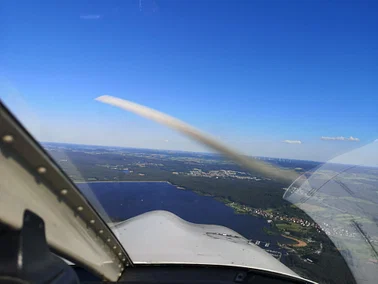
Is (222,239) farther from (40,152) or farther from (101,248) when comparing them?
(40,152)

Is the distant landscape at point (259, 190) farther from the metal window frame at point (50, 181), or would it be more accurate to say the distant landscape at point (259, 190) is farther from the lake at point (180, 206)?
the metal window frame at point (50, 181)

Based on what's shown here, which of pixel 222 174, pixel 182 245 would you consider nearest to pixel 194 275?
pixel 182 245

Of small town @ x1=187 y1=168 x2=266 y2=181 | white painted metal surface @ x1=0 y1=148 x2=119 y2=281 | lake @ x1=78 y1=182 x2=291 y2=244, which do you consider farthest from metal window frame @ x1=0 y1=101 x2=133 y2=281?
small town @ x1=187 y1=168 x2=266 y2=181

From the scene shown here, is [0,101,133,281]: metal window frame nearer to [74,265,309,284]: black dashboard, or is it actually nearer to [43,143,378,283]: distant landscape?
[74,265,309,284]: black dashboard

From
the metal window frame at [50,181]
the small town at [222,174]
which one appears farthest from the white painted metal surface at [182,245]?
the metal window frame at [50,181]

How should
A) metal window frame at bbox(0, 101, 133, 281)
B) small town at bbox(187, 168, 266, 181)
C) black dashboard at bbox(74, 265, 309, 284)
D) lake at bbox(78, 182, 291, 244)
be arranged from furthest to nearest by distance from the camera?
small town at bbox(187, 168, 266, 181), lake at bbox(78, 182, 291, 244), black dashboard at bbox(74, 265, 309, 284), metal window frame at bbox(0, 101, 133, 281)

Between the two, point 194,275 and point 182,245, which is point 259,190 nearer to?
point 182,245

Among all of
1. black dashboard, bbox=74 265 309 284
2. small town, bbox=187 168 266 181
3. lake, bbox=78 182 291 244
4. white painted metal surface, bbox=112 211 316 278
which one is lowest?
black dashboard, bbox=74 265 309 284

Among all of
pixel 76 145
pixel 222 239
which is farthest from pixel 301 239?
pixel 76 145
